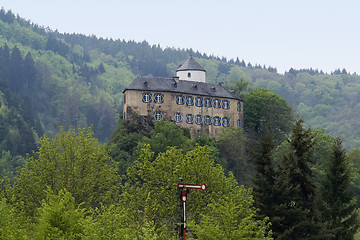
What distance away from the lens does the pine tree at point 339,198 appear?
56969 mm

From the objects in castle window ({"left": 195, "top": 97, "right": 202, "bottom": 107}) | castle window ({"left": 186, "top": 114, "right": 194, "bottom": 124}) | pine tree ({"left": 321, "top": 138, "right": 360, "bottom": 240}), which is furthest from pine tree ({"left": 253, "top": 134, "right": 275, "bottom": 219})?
castle window ({"left": 195, "top": 97, "right": 202, "bottom": 107})

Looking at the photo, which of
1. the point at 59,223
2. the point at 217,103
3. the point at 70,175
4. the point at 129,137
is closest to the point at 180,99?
the point at 217,103

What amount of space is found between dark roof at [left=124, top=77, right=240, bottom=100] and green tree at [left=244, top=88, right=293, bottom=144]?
5688mm

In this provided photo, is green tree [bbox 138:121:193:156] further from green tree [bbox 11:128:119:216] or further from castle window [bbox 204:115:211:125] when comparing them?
green tree [bbox 11:128:119:216]

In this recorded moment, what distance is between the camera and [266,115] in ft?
419

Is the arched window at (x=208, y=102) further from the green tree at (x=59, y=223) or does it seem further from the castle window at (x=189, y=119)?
the green tree at (x=59, y=223)

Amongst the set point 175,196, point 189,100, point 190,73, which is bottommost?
point 175,196

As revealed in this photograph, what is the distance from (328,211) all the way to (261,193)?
6619mm

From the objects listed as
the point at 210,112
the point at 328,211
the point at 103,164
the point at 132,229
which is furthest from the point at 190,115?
Result: the point at 132,229

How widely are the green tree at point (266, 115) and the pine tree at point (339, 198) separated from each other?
2633 inches

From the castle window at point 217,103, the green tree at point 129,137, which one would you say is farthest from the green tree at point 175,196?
the castle window at point 217,103

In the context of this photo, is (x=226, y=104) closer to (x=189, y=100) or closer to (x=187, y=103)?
(x=189, y=100)

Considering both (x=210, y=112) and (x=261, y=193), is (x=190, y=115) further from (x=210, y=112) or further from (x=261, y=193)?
(x=261, y=193)

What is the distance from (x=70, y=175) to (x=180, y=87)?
2174 inches
